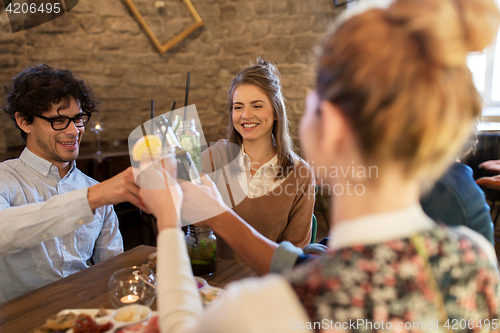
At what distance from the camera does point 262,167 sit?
6.36 ft

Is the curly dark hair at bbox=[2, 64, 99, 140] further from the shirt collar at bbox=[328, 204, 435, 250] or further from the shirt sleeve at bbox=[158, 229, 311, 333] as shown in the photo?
the shirt collar at bbox=[328, 204, 435, 250]

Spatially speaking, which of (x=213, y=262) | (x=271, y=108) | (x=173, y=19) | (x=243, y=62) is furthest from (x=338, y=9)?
(x=213, y=262)

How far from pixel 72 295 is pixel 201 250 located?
1.36 feet

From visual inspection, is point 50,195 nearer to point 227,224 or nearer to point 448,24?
point 227,224

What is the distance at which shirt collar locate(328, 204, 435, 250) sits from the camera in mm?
534

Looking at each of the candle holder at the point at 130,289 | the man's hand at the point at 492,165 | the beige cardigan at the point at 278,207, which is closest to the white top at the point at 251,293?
the candle holder at the point at 130,289

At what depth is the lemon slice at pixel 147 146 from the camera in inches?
36.9

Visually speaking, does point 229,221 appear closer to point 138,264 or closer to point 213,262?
point 213,262

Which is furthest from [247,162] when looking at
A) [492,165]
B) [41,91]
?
[492,165]

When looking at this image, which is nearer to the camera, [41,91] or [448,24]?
[448,24]

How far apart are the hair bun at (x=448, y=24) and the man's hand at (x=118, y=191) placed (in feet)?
2.75

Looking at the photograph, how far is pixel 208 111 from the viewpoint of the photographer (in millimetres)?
4246

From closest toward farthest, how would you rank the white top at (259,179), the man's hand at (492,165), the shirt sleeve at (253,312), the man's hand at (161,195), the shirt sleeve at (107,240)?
the shirt sleeve at (253,312), the man's hand at (161,195), the shirt sleeve at (107,240), the white top at (259,179), the man's hand at (492,165)

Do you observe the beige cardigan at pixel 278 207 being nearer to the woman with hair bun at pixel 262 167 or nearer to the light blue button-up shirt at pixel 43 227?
the woman with hair bun at pixel 262 167
